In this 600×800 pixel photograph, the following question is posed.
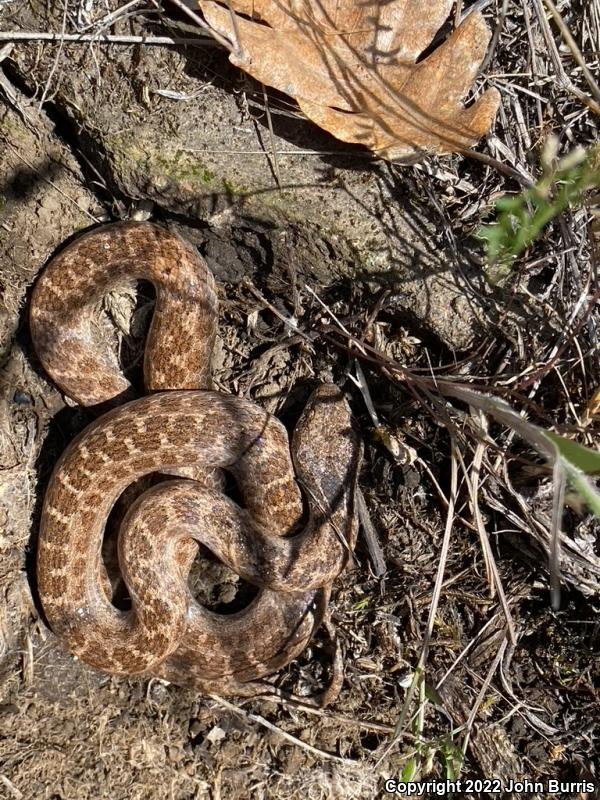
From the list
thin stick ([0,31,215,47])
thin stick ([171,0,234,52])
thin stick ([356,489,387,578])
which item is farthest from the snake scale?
thin stick ([171,0,234,52])

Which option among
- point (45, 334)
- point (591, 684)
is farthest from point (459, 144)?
point (591, 684)

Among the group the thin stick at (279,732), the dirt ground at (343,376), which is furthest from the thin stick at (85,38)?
the thin stick at (279,732)

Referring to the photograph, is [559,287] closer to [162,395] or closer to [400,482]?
[400,482]

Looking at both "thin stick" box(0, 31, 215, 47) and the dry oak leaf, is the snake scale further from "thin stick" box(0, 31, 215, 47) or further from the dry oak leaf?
the dry oak leaf

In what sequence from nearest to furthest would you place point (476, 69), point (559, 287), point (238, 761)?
point (476, 69)
point (559, 287)
point (238, 761)

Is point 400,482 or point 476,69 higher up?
point 476,69
